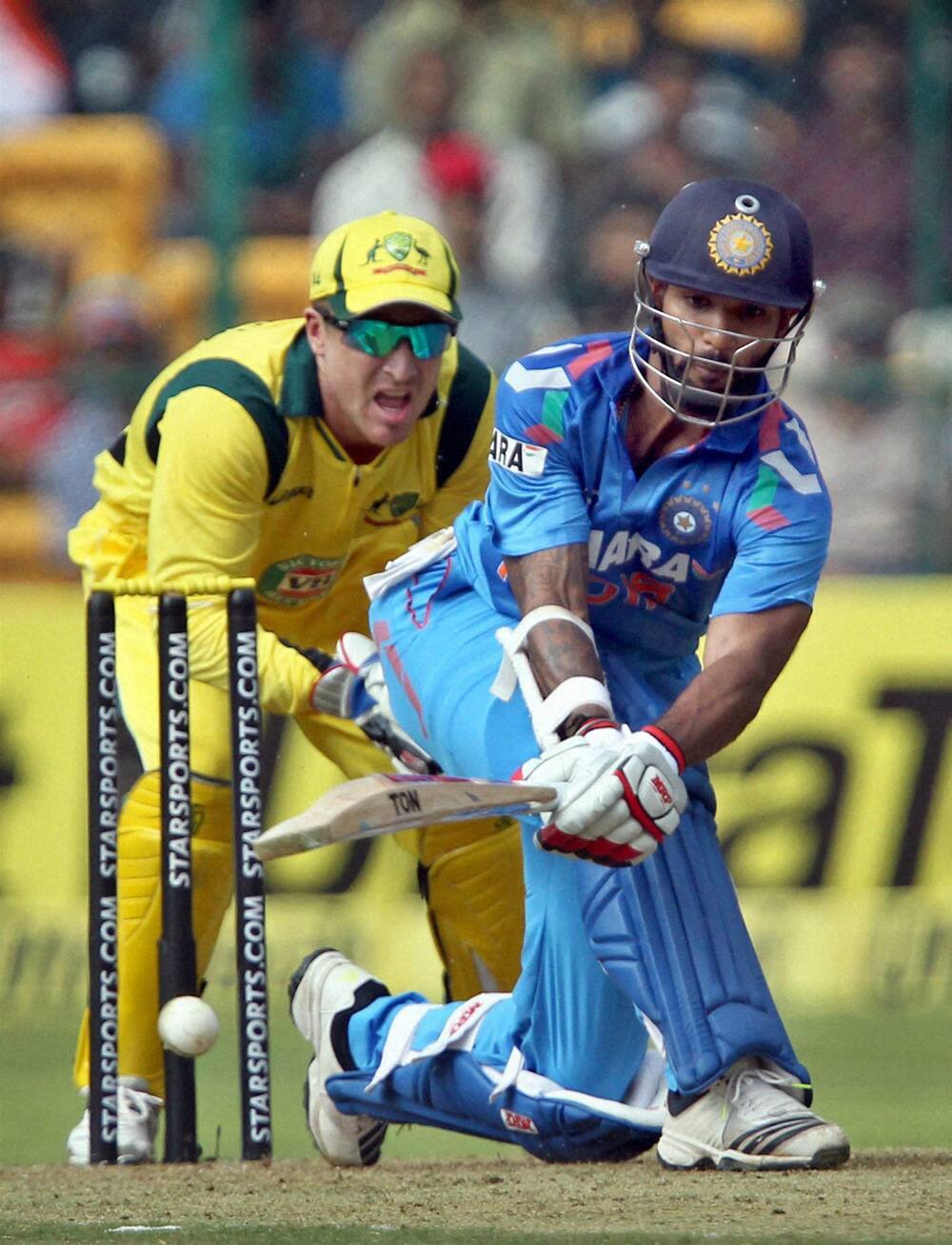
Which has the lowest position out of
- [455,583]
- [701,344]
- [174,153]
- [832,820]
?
[832,820]

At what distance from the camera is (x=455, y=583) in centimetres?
444

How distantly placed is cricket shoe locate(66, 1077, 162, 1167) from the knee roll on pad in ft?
2.67

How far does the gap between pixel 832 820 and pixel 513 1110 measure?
336 cm

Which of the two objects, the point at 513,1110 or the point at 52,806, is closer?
the point at 513,1110

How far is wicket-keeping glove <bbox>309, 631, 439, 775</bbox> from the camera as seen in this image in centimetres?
467

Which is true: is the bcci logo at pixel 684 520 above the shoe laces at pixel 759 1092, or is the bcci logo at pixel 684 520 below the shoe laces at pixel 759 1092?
above

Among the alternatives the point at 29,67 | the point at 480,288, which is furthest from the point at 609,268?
the point at 29,67

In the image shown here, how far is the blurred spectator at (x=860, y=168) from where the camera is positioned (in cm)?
898

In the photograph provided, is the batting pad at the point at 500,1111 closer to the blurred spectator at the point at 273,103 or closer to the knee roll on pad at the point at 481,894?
the knee roll on pad at the point at 481,894

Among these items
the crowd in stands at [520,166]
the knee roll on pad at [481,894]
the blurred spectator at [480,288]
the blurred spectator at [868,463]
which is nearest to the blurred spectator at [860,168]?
the crowd in stands at [520,166]

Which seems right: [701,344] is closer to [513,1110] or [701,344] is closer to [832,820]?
[513,1110]

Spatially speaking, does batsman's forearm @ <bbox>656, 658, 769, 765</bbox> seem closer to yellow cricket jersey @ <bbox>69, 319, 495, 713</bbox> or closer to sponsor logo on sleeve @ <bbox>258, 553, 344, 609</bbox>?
yellow cricket jersey @ <bbox>69, 319, 495, 713</bbox>

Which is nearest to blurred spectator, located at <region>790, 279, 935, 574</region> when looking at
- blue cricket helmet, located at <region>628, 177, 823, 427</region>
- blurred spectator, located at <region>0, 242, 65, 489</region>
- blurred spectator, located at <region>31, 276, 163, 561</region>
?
blurred spectator, located at <region>31, 276, 163, 561</region>

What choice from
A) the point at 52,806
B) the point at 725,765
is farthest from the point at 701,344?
the point at 52,806
